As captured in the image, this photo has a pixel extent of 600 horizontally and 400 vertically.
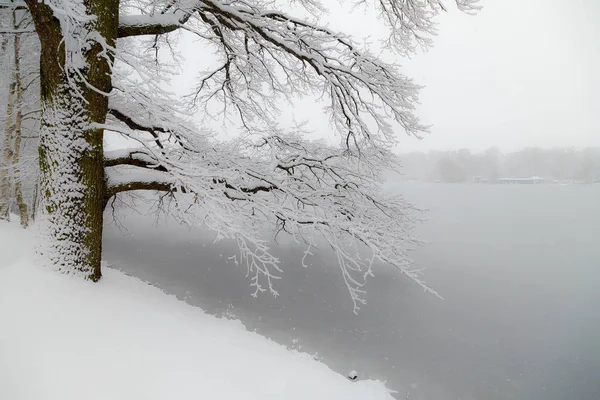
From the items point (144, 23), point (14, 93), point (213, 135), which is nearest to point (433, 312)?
point (213, 135)

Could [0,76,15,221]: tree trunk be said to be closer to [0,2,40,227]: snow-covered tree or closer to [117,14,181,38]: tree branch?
[0,2,40,227]: snow-covered tree

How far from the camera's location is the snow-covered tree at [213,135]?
133 inches

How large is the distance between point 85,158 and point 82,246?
3.32ft

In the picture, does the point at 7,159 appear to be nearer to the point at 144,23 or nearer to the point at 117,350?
the point at 144,23

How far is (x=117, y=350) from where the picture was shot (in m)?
2.72

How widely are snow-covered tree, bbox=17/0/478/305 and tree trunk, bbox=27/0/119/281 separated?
0.5 inches

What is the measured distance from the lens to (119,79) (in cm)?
329

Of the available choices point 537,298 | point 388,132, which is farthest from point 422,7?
point 537,298

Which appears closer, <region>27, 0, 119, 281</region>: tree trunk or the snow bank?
the snow bank

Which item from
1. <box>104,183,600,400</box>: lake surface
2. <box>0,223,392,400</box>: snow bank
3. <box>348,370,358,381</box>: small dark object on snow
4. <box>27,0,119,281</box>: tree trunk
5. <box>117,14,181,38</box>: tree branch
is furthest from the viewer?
<box>104,183,600,400</box>: lake surface

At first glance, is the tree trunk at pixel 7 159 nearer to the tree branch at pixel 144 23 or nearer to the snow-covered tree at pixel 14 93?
the snow-covered tree at pixel 14 93

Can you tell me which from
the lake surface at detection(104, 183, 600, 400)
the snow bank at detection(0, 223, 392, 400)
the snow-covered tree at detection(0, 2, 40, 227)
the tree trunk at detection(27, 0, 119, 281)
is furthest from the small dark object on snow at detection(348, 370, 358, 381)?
the snow-covered tree at detection(0, 2, 40, 227)

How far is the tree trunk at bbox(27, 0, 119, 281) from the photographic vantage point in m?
3.47

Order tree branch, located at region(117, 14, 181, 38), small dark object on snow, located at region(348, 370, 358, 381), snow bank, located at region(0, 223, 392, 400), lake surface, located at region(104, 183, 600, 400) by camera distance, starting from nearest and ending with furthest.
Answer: snow bank, located at region(0, 223, 392, 400), tree branch, located at region(117, 14, 181, 38), small dark object on snow, located at region(348, 370, 358, 381), lake surface, located at region(104, 183, 600, 400)
